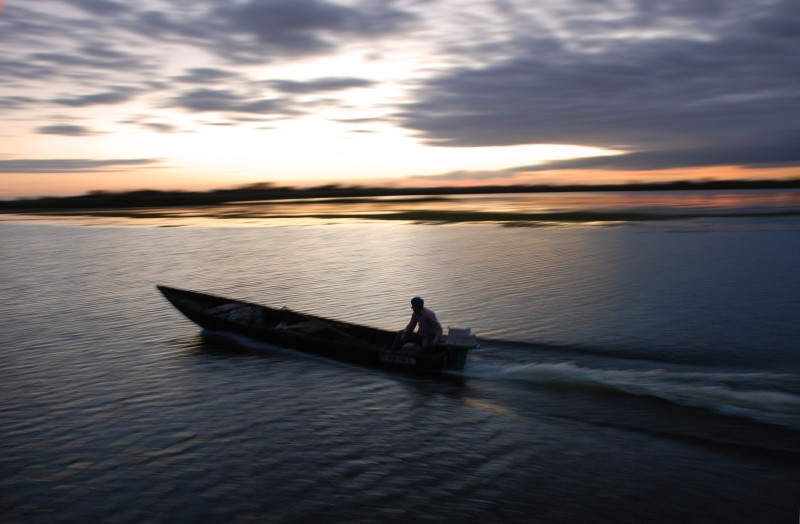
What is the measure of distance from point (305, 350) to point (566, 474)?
9.17m

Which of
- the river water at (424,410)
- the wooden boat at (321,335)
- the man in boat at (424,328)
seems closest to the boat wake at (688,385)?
the river water at (424,410)

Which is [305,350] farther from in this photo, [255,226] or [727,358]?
[255,226]

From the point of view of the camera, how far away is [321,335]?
58.7ft

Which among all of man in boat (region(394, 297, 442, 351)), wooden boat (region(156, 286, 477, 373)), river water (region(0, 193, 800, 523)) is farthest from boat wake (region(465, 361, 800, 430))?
man in boat (region(394, 297, 442, 351))

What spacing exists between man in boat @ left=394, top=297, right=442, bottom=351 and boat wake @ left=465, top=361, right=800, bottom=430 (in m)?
1.25

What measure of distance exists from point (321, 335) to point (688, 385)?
9733 mm

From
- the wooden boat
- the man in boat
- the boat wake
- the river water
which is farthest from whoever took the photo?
the man in boat

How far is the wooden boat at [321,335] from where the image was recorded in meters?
15.8

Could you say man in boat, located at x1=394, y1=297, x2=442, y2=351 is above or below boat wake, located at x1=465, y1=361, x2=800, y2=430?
above

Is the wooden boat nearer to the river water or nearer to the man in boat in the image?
the man in boat

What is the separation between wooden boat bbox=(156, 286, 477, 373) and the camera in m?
15.8

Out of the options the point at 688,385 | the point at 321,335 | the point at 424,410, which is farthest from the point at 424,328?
the point at 688,385

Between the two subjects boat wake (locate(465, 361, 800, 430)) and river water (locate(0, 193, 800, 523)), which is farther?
boat wake (locate(465, 361, 800, 430))

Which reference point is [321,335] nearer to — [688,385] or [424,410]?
[424,410]
